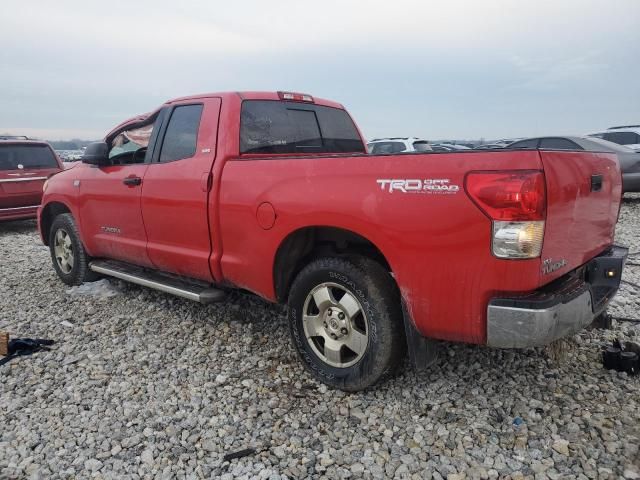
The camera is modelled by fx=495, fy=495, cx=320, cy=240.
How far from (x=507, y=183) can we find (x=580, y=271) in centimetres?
100

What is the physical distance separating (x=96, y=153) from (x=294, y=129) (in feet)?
6.29

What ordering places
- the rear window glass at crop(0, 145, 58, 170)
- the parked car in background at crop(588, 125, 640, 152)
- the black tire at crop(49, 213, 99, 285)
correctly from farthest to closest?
the parked car in background at crop(588, 125, 640, 152) → the rear window glass at crop(0, 145, 58, 170) → the black tire at crop(49, 213, 99, 285)

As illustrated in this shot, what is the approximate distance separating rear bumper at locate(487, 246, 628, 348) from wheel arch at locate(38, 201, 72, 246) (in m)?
4.94

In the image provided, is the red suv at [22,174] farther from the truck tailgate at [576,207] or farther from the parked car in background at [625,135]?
the parked car in background at [625,135]

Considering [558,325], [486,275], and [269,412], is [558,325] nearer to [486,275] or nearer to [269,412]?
[486,275]

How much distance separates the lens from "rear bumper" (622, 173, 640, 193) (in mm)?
10516

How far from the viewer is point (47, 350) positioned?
393 cm

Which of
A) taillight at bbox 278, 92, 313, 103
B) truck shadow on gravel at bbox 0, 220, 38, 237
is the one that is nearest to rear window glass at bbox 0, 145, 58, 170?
truck shadow on gravel at bbox 0, 220, 38, 237

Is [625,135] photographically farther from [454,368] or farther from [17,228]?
[17,228]

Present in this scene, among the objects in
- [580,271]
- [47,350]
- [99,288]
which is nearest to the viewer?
[580,271]

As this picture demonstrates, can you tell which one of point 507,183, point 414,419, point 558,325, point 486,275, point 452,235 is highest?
point 507,183

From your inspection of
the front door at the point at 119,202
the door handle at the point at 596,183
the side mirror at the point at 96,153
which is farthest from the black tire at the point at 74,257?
the door handle at the point at 596,183

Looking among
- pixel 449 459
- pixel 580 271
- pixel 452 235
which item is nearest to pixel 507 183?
pixel 452 235

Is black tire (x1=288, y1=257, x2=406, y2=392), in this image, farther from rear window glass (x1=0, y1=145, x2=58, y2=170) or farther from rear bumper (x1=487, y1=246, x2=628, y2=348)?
rear window glass (x1=0, y1=145, x2=58, y2=170)
